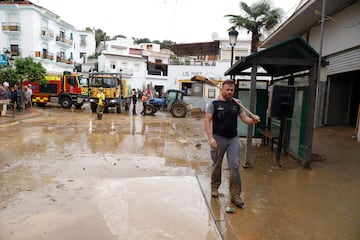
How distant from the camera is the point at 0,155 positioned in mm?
6996

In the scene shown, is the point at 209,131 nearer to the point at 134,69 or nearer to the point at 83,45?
the point at 134,69

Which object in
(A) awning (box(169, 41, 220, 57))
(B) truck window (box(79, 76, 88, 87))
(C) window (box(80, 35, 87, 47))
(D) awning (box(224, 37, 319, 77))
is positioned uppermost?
(C) window (box(80, 35, 87, 47))

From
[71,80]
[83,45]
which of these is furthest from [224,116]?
[83,45]

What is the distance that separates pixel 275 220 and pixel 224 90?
194 centimetres

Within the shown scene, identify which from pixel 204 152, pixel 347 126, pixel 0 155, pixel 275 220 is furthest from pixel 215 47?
pixel 275 220

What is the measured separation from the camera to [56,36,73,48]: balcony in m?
39.1

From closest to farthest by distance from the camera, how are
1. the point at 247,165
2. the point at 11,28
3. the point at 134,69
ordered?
the point at 247,165 → the point at 11,28 → the point at 134,69

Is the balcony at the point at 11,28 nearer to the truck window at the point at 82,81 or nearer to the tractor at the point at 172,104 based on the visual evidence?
the truck window at the point at 82,81

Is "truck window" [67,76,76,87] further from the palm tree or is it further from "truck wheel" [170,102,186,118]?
the palm tree

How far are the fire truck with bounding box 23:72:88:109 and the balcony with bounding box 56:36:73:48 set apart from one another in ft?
64.6

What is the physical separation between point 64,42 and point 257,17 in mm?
30464

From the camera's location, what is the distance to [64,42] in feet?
133

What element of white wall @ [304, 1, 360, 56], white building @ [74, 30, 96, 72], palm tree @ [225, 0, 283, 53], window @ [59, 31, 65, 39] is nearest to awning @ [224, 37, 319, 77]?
white wall @ [304, 1, 360, 56]

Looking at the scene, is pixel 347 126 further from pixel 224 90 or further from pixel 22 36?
pixel 22 36
